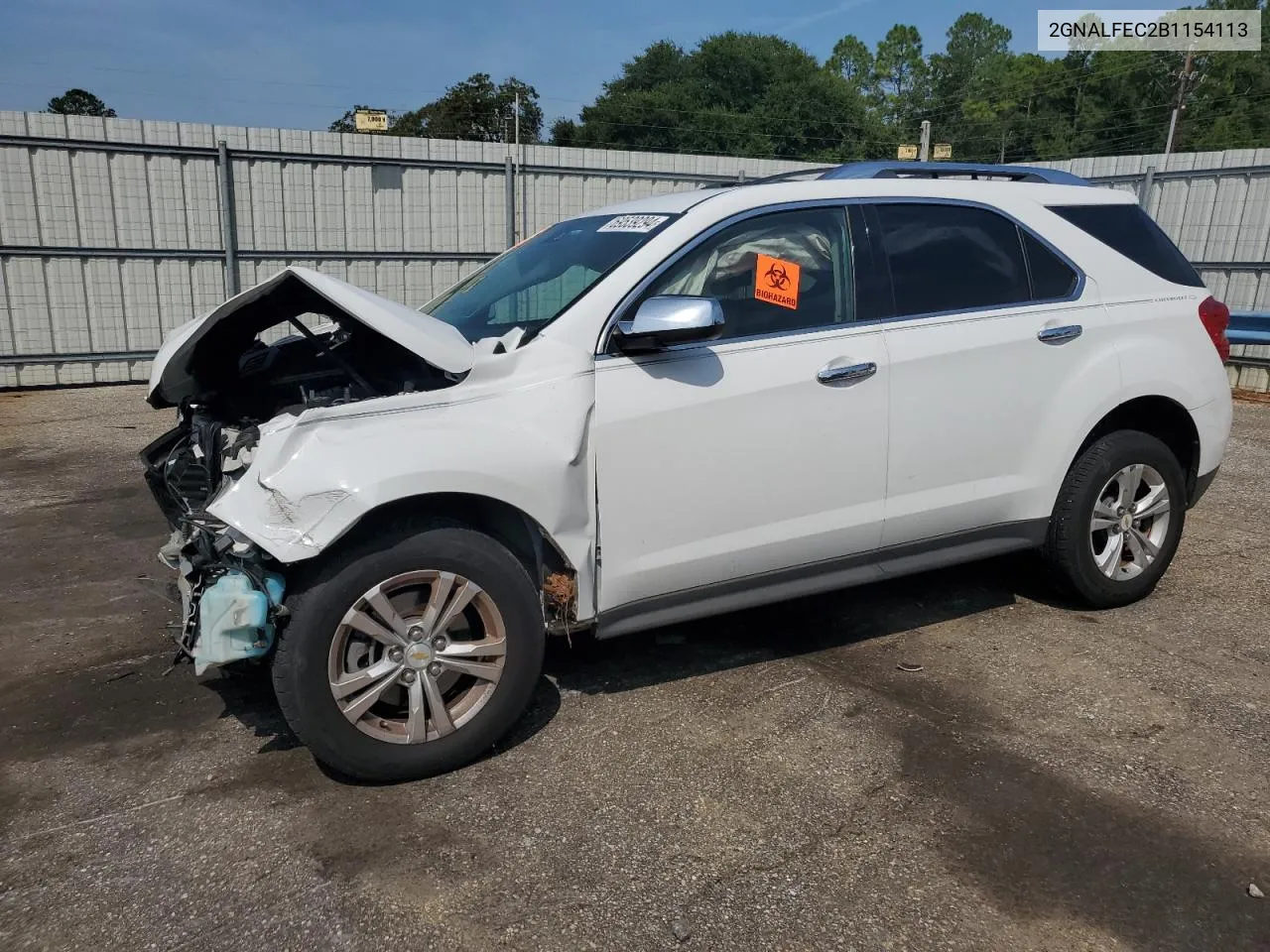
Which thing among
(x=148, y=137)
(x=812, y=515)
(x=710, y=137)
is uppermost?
(x=710, y=137)

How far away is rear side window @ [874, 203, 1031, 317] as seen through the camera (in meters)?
3.86

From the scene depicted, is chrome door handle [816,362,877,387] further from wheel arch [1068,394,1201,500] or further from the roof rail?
wheel arch [1068,394,1201,500]

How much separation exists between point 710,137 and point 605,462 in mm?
63753

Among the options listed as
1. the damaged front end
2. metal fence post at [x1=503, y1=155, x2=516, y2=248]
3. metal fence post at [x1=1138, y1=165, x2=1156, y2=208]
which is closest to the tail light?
the damaged front end

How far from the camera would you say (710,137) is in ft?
207

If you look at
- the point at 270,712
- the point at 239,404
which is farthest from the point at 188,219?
the point at 270,712

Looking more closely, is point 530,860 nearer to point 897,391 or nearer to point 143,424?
point 897,391

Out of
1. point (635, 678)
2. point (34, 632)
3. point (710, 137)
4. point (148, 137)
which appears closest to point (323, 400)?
point (635, 678)

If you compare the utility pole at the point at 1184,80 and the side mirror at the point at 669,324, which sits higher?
the utility pole at the point at 1184,80

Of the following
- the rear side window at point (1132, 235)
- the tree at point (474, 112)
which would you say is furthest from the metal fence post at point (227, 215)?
the tree at point (474, 112)

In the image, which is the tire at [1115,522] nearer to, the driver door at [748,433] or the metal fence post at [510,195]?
the driver door at [748,433]

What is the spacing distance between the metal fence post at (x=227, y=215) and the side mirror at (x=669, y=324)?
948 centimetres

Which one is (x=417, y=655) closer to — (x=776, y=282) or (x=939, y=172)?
(x=776, y=282)

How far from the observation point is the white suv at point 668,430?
294 cm
